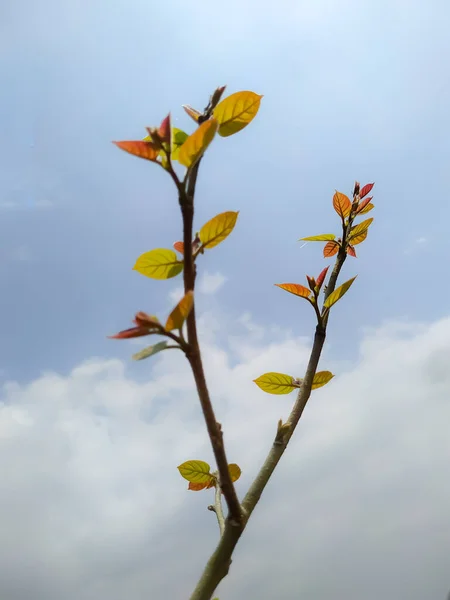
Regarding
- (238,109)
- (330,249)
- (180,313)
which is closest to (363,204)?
(330,249)

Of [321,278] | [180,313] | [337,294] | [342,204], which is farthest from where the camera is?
[342,204]

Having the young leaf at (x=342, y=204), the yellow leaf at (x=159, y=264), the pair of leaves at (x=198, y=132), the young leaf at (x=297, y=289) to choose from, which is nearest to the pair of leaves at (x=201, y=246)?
the yellow leaf at (x=159, y=264)

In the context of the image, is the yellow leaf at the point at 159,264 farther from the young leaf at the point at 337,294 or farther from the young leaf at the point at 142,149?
the young leaf at the point at 337,294

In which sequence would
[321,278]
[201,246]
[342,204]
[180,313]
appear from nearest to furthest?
[180,313]
[201,246]
[321,278]
[342,204]

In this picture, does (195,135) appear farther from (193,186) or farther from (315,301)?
(315,301)

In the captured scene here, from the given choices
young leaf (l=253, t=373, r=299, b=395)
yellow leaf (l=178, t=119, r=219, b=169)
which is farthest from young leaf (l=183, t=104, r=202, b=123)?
young leaf (l=253, t=373, r=299, b=395)

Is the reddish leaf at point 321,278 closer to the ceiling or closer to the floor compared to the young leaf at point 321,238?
closer to the floor

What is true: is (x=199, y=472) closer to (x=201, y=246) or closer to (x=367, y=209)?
(x=201, y=246)
